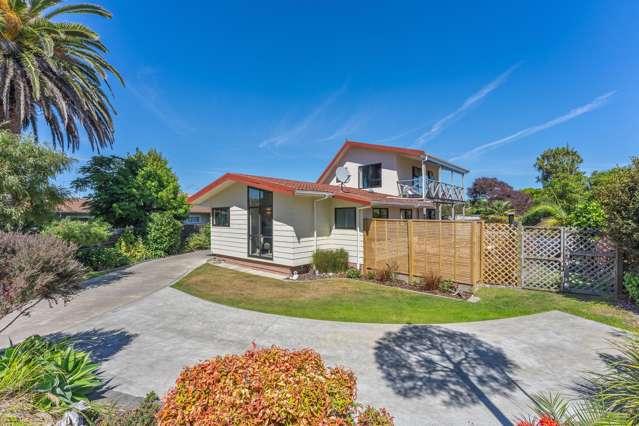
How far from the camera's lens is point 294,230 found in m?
11.0

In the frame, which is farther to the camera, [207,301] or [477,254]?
[477,254]

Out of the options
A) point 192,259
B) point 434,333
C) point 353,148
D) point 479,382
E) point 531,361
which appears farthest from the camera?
point 353,148

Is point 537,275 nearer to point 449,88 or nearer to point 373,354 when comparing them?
point 373,354

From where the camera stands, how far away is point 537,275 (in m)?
8.63

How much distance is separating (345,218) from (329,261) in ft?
6.80

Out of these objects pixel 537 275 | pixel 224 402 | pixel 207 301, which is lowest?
pixel 207 301

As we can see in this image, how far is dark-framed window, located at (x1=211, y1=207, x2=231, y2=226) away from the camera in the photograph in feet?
44.4

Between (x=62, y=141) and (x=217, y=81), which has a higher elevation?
(x=217, y=81)

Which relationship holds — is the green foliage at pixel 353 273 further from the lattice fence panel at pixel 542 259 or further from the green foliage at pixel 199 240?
the green foliage at pixel 199 240

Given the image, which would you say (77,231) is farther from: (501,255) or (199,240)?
(501,255)

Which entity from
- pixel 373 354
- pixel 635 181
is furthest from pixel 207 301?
pixel 635 181

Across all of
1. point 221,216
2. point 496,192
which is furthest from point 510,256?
point 496,192

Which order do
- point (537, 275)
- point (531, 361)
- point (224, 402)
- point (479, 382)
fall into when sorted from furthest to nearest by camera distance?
point (537, 275)
point (531, 361)
point (479, 382)
point (224, 402)

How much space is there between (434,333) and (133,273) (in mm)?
11704
